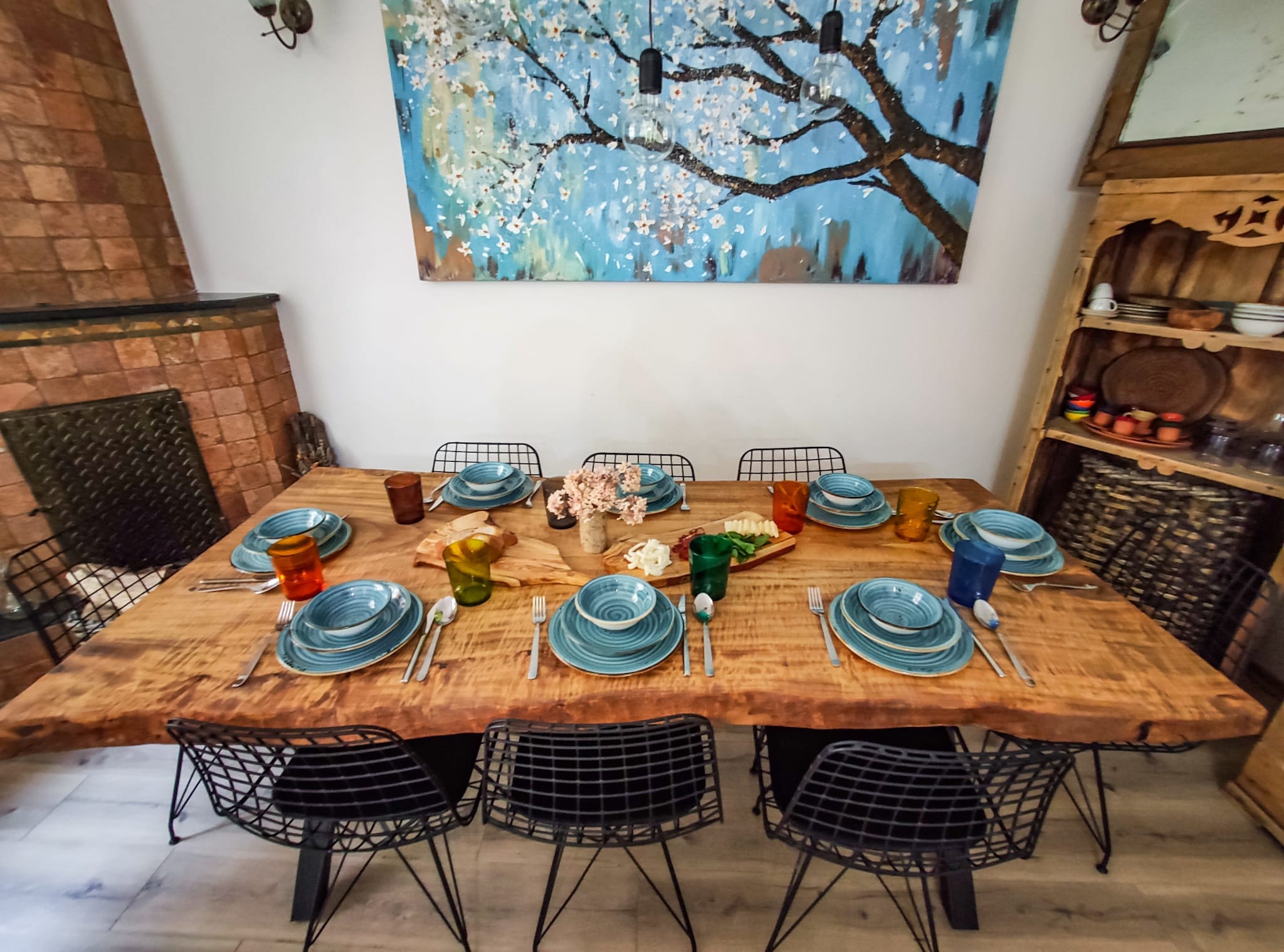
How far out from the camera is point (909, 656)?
1094mm

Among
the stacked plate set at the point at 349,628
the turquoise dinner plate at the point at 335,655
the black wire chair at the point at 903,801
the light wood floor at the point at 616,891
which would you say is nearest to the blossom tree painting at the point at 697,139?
the stacked plate set at the point at 349,628

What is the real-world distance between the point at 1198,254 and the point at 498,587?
2442 mm

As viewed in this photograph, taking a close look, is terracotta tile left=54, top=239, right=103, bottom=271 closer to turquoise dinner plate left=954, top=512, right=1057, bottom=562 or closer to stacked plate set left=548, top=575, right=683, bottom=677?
stacked plate set left=548, top=575, right=683, bottom=677

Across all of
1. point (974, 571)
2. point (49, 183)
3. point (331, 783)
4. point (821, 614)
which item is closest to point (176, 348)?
A: point (49, 183)

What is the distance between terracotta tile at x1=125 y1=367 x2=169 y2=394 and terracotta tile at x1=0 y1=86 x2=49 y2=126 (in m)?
0.80

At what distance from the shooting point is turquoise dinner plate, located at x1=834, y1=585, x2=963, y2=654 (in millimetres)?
1066

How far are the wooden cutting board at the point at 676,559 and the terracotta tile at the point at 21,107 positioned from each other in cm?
234

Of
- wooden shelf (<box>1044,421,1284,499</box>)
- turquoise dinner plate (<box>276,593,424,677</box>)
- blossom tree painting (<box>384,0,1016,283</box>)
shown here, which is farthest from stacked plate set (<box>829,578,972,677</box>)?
blossom tree painting (<box>384,0,1016,283</box>)

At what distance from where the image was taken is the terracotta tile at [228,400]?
7.10 feet

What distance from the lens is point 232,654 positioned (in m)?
1.11

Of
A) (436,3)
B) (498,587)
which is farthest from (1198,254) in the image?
(436,3)

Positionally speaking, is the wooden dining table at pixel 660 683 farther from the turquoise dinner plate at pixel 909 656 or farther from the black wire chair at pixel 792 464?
the black wire chair at pixel 792 464

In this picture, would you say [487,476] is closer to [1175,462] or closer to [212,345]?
[212,345]

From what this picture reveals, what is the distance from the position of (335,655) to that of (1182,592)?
241cm
